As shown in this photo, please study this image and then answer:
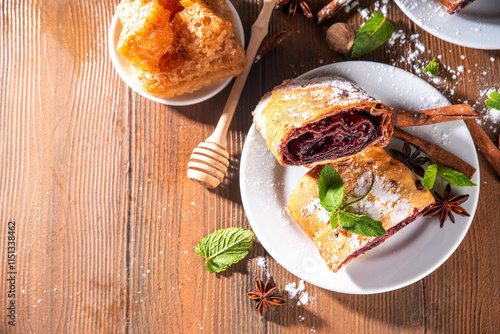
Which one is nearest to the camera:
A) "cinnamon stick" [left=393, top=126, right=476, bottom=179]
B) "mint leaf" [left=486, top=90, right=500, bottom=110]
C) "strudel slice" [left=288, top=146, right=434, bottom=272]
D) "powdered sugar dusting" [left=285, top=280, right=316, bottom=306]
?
"strudel slice" [left=288, top=146, right=434, bottom=272]

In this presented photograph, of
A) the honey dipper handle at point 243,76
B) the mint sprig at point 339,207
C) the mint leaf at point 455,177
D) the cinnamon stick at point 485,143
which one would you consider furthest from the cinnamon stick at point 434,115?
the honey dipper handle at point 243,76

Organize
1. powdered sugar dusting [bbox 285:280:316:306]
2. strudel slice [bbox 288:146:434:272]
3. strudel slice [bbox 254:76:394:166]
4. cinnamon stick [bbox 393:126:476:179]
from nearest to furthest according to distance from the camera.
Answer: strudel slice [bbox 254:76:394:166] < strudel slice [bbox 288:146:434:272] < cinnamon stick [bbox 393:126:476:179] < powdered sugar dusting [bbox 285:280:316:306]

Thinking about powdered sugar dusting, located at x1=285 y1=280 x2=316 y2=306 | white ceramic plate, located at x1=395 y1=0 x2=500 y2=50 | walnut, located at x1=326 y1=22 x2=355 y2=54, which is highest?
white ceramic plate, located at x1=395 y1=0 x2=500 y2=50

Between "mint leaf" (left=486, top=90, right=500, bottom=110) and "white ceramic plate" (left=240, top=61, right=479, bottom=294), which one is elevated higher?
"mint leaf" (left=486, top=90, right=500, bottom=110)

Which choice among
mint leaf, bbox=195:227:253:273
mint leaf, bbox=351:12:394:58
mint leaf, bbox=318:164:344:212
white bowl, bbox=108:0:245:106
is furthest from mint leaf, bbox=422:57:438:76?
mint leaf, bbox=195:227:253:273

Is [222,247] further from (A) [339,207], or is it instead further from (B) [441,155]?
(B) [441,155]

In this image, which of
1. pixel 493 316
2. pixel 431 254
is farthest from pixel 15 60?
pixel 493 316

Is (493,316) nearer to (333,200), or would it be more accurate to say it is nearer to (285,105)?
(333,200)

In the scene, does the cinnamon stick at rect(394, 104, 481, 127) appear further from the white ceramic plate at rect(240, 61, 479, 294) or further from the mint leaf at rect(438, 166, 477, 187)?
the mint leaf at rect(438, 166, 477, 187)

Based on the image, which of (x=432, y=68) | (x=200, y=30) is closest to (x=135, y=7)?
(x=200, y=30)

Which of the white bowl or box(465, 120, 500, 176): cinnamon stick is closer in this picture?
the white bowl
